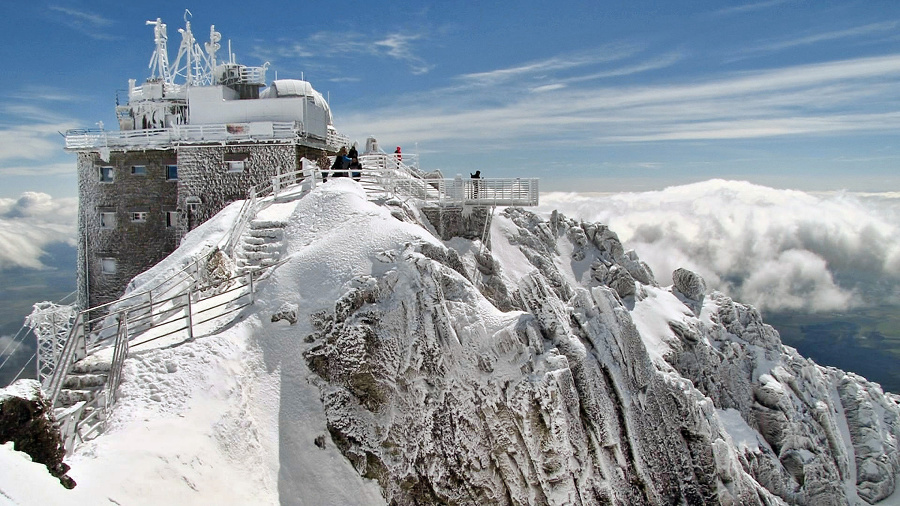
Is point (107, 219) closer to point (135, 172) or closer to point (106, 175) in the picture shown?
point (106, 175)

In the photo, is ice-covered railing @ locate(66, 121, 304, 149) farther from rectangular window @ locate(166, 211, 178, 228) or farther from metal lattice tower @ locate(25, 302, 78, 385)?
metal lattice tower @ locate(25, 302, 78, 385)

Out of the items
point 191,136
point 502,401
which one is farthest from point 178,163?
point 502,401

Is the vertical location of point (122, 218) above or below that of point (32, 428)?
above

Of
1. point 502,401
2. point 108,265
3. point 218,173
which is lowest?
point 502,401

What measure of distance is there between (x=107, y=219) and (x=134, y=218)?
1.74 m

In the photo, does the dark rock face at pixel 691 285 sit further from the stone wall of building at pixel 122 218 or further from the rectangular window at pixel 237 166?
the stone wall of building at pixel 122 218

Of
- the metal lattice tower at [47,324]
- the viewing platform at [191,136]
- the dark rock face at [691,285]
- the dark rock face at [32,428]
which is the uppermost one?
the viewing platform at [191,136]

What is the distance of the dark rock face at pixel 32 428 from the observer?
937 centimetres

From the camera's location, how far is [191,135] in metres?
33.9

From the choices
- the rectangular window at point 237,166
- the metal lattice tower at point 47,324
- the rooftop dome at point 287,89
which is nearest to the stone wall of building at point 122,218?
the rectangular window at point 237,166

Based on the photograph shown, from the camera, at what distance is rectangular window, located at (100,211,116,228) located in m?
35.9

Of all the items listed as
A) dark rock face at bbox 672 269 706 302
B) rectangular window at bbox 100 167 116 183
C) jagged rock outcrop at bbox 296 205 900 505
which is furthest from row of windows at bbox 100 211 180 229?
dark rock face at bbox 672 269 706 302

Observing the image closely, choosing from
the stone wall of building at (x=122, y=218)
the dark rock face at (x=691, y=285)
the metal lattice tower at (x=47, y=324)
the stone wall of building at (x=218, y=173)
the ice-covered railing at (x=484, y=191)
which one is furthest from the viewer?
the dark rock face at (x=691, y=285)

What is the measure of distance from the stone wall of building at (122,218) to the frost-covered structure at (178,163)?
6 cm
